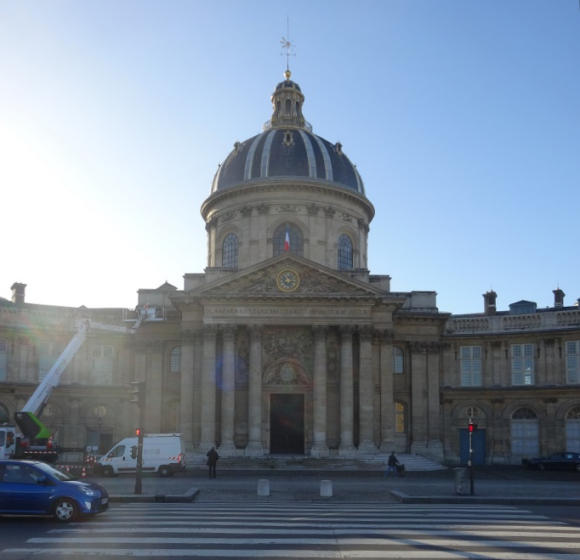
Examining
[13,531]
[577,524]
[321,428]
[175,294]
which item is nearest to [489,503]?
[577,524]

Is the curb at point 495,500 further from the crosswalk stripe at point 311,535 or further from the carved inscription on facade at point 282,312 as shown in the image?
the carved inscription on facade at point 282,312

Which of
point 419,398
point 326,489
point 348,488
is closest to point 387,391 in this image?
point 419,398

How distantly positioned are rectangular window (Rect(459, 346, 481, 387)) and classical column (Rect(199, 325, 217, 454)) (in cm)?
1825

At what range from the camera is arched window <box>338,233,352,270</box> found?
57.6m

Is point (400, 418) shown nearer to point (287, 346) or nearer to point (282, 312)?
point (287, 346)

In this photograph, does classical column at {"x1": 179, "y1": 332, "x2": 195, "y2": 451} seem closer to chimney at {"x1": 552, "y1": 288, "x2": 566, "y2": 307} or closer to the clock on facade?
the clock on facade

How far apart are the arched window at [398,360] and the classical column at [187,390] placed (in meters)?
13.3

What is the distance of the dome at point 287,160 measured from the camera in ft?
189

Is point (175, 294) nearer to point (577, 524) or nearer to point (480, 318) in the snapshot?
point (480, 318)

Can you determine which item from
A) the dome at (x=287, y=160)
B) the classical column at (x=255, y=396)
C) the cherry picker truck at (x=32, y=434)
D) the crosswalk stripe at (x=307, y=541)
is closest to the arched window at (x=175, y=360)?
the classical column at (x=255, y=396)

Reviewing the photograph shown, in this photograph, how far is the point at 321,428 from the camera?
46.1m

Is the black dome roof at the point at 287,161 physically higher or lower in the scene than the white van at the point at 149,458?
higher

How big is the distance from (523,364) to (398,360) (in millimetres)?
8667

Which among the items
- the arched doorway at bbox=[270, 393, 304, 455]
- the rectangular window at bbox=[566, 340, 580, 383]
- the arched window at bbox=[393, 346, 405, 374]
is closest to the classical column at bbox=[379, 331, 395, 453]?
the arched window at bbox=[393, 346, 405, 374]
